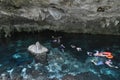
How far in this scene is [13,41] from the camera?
13359mm

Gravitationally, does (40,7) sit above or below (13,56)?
above

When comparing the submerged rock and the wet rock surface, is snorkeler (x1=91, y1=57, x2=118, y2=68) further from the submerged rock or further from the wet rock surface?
the wet rock surface

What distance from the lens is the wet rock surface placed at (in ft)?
39.8

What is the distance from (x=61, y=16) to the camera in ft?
43.1

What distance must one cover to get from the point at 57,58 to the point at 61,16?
2.33 m

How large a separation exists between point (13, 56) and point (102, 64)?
13.2 ft

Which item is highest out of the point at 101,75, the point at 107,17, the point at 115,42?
the point at 107,17

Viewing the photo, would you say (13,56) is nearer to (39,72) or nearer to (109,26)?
(39,72)

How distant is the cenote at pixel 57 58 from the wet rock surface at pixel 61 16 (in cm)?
35

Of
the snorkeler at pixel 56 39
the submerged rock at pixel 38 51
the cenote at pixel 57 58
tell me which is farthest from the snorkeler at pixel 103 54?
the submerged rock at pixel 38 51

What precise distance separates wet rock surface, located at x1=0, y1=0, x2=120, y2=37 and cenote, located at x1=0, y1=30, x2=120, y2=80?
1.16 feet

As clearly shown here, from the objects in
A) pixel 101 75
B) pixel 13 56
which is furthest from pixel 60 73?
pixel 13 56

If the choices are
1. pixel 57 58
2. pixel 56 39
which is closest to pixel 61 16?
pixel 56 39

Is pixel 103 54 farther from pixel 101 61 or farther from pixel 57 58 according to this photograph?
pixel 57 58
